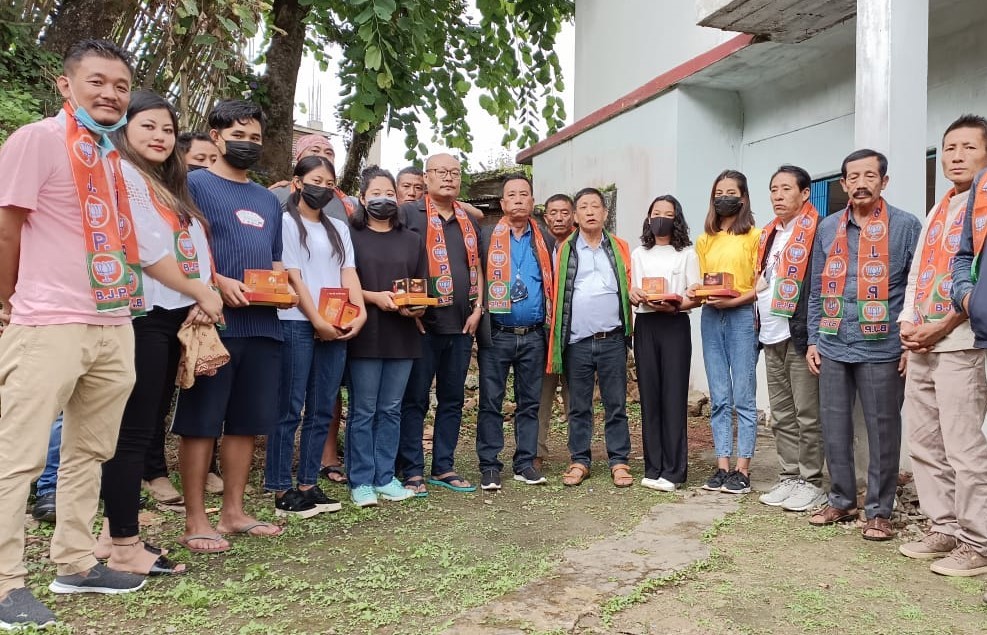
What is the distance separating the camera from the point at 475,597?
128 inches

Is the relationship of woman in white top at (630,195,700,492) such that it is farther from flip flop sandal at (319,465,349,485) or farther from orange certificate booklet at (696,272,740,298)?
flip flop sandal at (319,465,349,485)

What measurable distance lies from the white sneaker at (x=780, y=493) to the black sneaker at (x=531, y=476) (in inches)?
55.5

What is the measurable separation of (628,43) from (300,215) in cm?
667

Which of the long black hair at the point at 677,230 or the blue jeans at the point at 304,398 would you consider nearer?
the blue jeans at the point at 304,398

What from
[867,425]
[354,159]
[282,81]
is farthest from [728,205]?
[354,159]

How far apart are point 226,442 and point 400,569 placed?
112 centimetres

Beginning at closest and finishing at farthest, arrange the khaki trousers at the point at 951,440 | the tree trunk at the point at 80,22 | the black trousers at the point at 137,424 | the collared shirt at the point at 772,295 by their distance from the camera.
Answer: the black trousers at the point at 137,424 < the khaki trousers at the point at 951,440 < the collared shirt at the point at 772,295 < the tree trunk at the point at 80,22

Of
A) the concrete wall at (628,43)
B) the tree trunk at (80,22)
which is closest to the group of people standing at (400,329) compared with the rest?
the tree trunk at (80,22)

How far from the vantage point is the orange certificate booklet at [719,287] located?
16.2 feet

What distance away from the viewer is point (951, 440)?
12.3 ft

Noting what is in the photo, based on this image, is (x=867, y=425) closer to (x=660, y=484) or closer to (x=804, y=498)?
(x=804, y=498)

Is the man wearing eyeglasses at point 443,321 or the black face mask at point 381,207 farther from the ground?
the black face mask at point 381,207

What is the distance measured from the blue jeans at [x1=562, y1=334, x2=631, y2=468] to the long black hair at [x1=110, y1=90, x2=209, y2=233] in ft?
8.80

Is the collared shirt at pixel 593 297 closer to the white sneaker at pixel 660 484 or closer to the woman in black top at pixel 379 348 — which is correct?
the white sneaker at pixel 660 484
